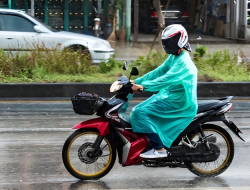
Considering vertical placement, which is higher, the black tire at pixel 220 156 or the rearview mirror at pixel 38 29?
the rearview mirror at pixel 38 29

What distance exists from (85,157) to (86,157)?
0.03ft

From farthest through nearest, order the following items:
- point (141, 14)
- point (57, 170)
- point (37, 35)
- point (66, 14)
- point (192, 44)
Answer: point (66, 14) → point (141, 14) → point (192, 44) → point (37, 35) → point (57, 170)

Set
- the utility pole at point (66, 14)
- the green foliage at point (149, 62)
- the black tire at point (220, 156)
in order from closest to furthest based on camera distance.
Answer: the black tire at point (220, 156) → the green foliage at point (149, 62) → the utility pole at point (66, 14)

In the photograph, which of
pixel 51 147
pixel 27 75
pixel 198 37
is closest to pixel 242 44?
pixel 198 37

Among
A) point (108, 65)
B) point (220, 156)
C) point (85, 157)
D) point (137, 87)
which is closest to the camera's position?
point (137, 87)

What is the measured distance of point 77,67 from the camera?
13.2 meters

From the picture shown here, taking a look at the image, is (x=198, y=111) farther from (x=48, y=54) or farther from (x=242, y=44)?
(x=242, y=44)

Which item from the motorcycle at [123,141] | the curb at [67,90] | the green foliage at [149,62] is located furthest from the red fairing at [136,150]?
the green foliage at [149,62]

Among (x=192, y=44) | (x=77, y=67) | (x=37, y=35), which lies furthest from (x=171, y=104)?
(x=192, y=44)

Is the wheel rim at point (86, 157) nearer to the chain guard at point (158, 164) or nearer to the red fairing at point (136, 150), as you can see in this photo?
the red fairing at point (136, 150)

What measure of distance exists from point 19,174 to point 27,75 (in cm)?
653

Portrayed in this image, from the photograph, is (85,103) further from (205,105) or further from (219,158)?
(219,158)

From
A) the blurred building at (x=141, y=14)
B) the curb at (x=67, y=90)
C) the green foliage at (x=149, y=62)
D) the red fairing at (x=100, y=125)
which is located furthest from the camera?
the blurred building at (x=141, y=14)

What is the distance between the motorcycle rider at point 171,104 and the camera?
19.6 feet
